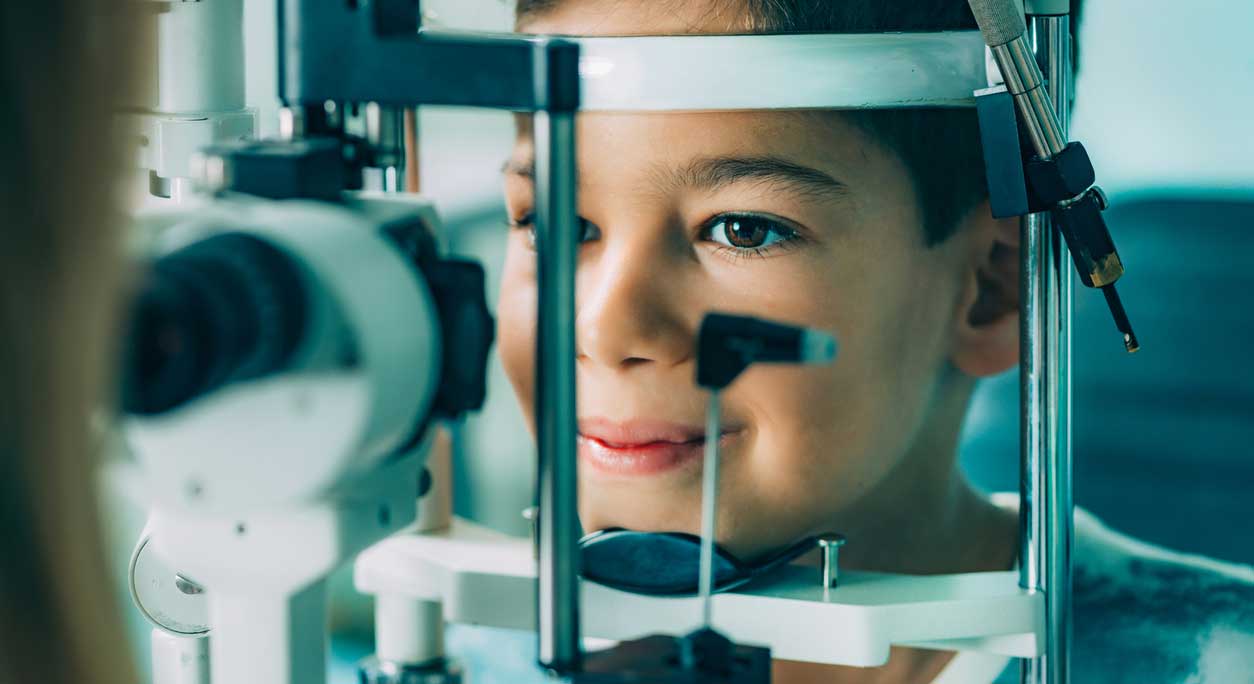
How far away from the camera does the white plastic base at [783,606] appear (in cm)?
69

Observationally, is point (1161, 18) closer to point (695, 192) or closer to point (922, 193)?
point (922, 193)

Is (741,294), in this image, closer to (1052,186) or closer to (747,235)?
(747,235)

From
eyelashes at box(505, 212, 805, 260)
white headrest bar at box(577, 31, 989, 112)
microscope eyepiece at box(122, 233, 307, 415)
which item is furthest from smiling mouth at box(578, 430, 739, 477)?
microscope eyepiece at box(122, 233, 307, 415)

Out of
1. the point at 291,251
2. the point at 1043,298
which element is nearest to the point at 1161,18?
the point at 1043,298

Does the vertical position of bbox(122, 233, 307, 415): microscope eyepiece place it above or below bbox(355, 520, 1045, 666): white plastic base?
above

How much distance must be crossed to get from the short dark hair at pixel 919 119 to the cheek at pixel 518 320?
0.51ft

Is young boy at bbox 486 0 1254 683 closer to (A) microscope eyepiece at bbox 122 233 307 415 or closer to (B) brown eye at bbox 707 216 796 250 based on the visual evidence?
(B) brown eye at bbox 707 216 796 250

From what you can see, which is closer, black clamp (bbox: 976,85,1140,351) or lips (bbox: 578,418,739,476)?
black clamp (bbox: 976,85,1140,351)

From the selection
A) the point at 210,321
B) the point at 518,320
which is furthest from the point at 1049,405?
the point at 210,321

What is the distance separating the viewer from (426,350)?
18.6 inches

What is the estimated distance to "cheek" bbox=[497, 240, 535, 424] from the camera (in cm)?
88

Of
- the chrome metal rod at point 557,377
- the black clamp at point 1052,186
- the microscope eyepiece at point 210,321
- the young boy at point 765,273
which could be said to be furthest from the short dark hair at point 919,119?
the microscope eyepiece at point 210,321

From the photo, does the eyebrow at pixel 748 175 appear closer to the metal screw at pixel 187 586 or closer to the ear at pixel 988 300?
the ear at pixel 988 300

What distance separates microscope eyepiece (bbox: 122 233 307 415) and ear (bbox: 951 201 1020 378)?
0.54 metres
